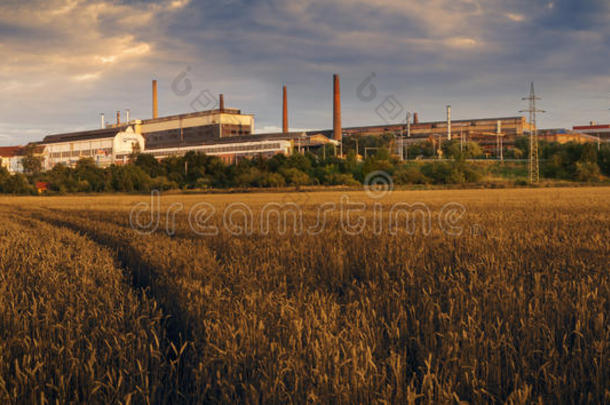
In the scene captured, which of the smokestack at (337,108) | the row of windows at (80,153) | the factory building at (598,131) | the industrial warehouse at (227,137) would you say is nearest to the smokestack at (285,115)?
the industrial warehouse at (227,137)

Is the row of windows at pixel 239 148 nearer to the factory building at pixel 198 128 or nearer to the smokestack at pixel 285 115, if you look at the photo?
the factory building at pixel 198 128

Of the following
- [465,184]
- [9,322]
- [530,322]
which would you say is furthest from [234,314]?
[465,184]

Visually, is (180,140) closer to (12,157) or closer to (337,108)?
(337,108)

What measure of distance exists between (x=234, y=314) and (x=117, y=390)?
1.22 m

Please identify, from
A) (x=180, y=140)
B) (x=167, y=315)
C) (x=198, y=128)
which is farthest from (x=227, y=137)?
(x=167, y=315)

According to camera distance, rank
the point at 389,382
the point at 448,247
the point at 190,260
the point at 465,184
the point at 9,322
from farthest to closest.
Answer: the point at 465,184
the point at 448,247
the point at 190,260
the point at 9,322
the point at 389,382

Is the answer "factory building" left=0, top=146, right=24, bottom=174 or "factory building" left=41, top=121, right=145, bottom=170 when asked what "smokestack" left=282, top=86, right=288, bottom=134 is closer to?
"factory building" left=41, top=121, right=145, bottom=170

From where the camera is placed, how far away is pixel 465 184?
5550 cm

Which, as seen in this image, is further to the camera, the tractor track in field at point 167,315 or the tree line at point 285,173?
the tree line at point 285,173

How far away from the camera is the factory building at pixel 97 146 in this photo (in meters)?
105

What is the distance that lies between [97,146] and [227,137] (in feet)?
114

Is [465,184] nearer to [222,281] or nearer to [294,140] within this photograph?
[294,140]

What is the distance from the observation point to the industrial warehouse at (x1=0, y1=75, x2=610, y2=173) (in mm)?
Result: 90188

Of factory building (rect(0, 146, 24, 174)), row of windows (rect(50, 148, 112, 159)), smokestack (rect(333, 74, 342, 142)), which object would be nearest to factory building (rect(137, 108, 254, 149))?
row of windows (rect(50, 148, 112, 159))
